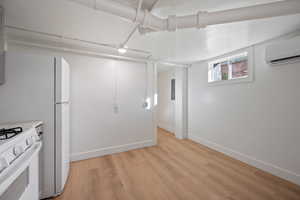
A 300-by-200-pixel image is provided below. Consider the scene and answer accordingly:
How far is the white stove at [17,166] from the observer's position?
0.61 metres

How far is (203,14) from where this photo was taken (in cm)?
114

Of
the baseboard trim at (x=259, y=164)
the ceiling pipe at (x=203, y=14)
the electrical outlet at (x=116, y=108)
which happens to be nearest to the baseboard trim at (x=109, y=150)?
the electrical outlet at (x=116, y=108)

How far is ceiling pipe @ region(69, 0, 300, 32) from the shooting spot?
1020 mm

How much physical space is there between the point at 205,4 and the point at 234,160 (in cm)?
272

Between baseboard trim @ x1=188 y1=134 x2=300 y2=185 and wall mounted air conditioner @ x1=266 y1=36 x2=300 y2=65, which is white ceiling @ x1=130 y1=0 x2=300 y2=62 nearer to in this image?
wall mounted air conditioner @ x1=266 y1=36 x2=300 y2=65

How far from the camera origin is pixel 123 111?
2742 millimetres

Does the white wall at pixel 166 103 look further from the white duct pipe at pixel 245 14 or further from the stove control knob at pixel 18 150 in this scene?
the stove control knob at pixel 18 150

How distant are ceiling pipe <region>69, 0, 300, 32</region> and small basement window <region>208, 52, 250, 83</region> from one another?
1342mm

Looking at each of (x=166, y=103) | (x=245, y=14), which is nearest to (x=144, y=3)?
(x=245, y=14)

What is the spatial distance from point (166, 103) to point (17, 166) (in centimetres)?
419

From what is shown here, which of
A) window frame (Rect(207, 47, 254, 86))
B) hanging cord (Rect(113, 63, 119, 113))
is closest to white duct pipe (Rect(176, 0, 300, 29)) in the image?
window frame (Rect(207, 47, 254, 86))

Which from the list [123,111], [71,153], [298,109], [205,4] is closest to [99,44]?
[123,111]

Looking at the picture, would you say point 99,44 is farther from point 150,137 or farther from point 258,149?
point 258,149

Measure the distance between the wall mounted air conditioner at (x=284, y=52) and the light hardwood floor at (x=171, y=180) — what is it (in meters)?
1.80
